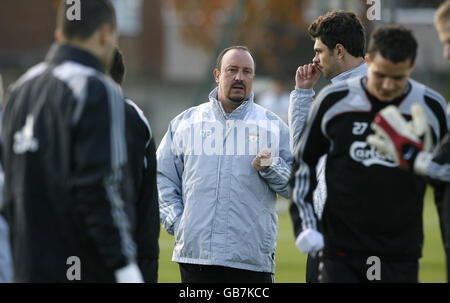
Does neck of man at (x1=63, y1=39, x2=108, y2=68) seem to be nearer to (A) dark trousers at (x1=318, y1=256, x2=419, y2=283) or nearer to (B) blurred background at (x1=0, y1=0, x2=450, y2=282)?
(A) dark trousers at (x1=318, y1=256, x2=419, y2=283)

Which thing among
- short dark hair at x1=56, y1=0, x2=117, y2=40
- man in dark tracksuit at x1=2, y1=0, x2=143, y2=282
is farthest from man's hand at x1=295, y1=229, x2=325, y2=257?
short dark hair at x1=56, y1=0, x2=117, y2=40

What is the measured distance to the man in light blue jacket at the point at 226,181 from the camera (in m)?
6.05

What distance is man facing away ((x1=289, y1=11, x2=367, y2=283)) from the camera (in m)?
5.86

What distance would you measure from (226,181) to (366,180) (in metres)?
1.58

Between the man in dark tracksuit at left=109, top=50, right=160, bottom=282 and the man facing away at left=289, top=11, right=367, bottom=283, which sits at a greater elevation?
the man facing away at left=289, top=11, right=367, bottom=283

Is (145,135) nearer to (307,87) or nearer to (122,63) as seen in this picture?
(122,63)

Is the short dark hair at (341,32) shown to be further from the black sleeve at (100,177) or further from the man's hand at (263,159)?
the black sleeve at (100,177)

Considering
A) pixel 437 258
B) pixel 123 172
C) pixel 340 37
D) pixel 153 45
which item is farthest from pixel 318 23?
pixel 153 45

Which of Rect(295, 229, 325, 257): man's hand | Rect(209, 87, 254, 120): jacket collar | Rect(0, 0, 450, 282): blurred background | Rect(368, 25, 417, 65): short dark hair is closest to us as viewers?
Rect(368, 25, 417, 65): short dark hair

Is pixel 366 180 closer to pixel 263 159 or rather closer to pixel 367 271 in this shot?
pixel 367 271

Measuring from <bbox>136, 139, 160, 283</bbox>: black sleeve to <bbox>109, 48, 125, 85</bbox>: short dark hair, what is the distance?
0.73m

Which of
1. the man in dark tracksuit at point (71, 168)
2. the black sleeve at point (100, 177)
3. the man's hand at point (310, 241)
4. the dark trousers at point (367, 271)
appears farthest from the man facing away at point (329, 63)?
the black sleeve at point (100, 177)

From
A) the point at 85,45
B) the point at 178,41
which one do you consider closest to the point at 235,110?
the point at 85,45

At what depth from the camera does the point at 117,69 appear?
19.2ft
